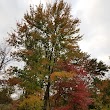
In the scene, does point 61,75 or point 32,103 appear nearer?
point 32,103

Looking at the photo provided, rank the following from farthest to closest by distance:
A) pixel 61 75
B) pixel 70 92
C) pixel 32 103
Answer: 1. pixel 70 92
2. pixel 61 75
3. pixel 32 103

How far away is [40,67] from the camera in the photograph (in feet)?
76.4

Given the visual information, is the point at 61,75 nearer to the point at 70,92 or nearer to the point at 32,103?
the point at 32,103

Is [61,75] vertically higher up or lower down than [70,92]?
higher up

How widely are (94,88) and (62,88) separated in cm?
1602

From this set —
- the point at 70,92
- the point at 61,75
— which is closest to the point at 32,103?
the point at 61,75

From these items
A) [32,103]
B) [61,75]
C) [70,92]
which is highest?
[61,75]

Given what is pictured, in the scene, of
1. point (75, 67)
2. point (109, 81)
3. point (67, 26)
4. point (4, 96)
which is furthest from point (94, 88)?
point (67, 26)

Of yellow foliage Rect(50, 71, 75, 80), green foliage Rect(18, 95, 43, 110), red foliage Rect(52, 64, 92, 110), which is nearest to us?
green foliage Rect(18, 95, 43, 110)

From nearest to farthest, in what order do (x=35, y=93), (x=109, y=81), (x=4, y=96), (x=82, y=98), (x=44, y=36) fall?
(x=35, y=93)
(x=44, y=36)
(x=82, y=98)
(x=4, y=96)
(x=109, y=81)

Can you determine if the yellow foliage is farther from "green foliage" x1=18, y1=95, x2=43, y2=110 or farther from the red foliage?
"green foliage" x1=18, y1=95, x2=43, y2=110

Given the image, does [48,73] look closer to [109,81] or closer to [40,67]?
[40,67]

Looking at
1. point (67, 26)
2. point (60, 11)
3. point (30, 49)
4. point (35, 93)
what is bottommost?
point (35, 93)

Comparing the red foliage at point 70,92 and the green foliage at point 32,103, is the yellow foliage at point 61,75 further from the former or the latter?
the green foliage at point 32,103
